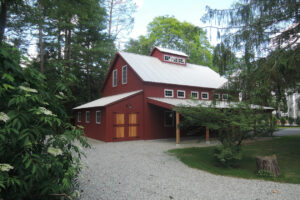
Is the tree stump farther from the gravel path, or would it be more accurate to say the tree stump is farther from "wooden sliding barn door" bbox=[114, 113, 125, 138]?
"wooden sliding barn door" bbox=[114, 113, 125, 138]

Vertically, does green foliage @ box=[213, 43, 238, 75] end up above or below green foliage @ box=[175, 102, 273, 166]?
above

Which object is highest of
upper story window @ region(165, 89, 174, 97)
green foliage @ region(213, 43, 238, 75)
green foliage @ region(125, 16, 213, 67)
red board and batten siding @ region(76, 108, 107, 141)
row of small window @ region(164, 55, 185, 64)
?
green foliage @ region(125, 16, 213, 67)

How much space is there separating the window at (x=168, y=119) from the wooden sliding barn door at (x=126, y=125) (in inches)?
94.3

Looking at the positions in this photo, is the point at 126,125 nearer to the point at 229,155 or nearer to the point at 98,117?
the point at 98,117

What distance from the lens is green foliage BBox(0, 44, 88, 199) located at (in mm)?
2418

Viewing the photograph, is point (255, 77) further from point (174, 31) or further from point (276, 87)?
point (174, 31)

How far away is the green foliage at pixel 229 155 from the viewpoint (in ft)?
21.7

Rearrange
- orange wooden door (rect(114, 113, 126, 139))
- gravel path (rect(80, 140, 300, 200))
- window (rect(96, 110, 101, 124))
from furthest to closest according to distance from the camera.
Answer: window (rect(96, 110, 101, 124)), orange wooden door (rect(114, 113, 126, 139)), gravel path (rect(80, 140, 300, 200))

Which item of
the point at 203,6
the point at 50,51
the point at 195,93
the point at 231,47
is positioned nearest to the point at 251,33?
the point at 231,47

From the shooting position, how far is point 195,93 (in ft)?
56.0

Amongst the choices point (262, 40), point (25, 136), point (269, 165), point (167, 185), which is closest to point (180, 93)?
point (262, 40)

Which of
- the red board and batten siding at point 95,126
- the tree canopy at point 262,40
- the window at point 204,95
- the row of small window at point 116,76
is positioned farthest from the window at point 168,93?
the tree canopy at point 262,40

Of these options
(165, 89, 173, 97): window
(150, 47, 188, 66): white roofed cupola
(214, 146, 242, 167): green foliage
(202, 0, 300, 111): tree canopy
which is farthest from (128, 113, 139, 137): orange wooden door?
(202, 0, 300, 111): tree canopy

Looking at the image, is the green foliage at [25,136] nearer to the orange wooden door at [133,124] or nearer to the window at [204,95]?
the orange wooden door at [133,124]
